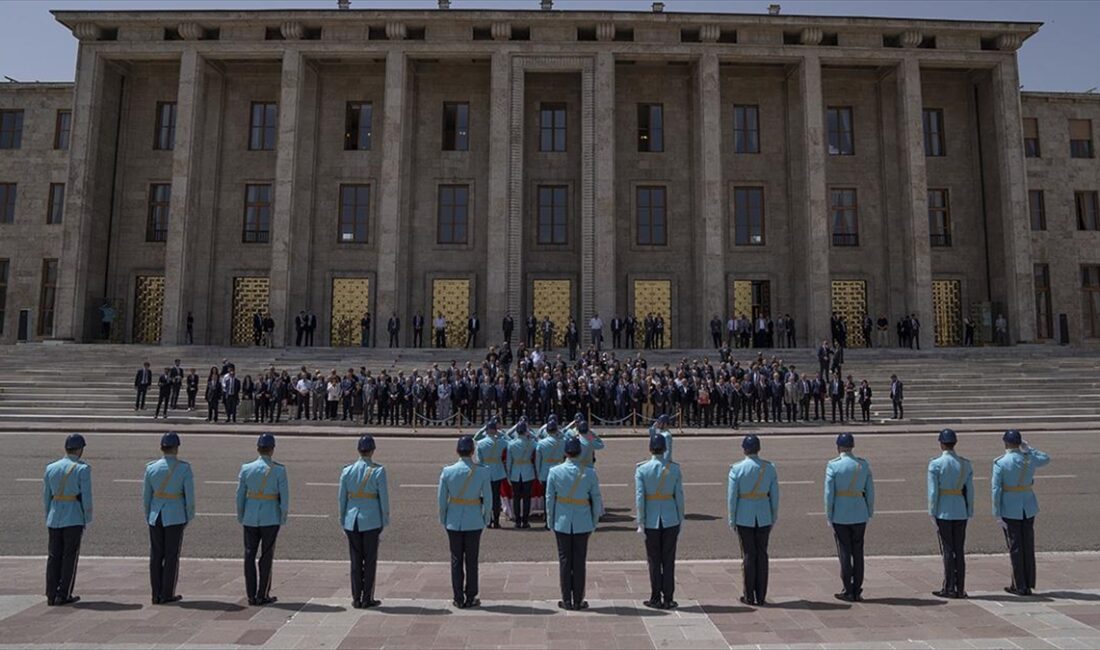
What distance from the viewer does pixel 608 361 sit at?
78.3ft

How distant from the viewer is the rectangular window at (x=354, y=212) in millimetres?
35906

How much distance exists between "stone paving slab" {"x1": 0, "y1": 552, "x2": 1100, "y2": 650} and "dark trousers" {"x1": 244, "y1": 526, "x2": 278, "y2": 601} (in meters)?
0.18

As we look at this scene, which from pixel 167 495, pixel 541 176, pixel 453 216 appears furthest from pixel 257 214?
pixel 167 495

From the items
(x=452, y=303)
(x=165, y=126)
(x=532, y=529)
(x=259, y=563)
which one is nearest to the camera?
(x=259, y=563)

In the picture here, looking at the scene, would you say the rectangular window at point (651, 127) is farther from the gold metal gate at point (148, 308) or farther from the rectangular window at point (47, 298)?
the rectangular window at point (47, 298)

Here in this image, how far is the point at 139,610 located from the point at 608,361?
1820 centimetres

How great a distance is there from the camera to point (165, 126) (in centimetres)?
3681

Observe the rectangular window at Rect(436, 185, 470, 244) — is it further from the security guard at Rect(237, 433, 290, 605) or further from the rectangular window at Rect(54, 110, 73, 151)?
Result: the security guard at Rect(237, 433, 290, 605)

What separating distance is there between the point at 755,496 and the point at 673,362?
71.9 feet

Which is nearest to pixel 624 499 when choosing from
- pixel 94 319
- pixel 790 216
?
pixel 790 216

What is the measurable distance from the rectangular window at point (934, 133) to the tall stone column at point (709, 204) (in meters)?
11.6

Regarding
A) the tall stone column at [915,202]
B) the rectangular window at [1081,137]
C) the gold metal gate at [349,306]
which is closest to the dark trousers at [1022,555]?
the tall stone column at [915,202]

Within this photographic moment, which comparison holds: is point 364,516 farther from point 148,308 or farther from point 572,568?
point 148,308

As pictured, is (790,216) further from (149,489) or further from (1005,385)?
(149,489)
